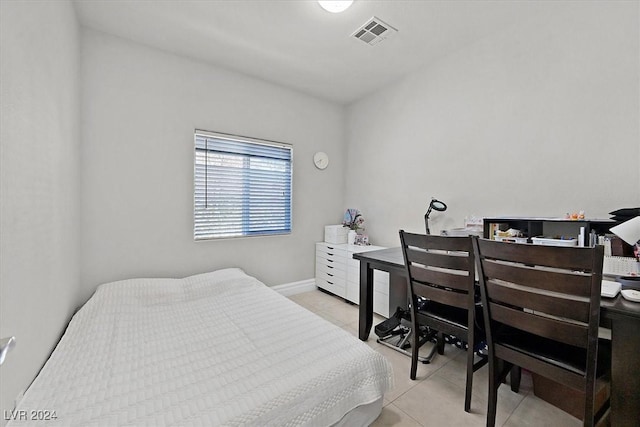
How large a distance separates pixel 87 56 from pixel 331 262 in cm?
307

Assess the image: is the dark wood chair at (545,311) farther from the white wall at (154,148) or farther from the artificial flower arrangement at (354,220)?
the white wall at (154,148)

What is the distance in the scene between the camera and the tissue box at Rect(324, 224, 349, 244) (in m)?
3.46

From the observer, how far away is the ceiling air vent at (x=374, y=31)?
2143 millimetres

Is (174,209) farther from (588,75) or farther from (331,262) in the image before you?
(588,75)

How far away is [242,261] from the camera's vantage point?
3.03 meters

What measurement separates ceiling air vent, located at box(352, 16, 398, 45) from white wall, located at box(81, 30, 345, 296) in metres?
1.26

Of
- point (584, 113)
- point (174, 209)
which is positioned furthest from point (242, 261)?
point (584, 113)

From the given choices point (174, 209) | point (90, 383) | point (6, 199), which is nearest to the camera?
point (6, 199)

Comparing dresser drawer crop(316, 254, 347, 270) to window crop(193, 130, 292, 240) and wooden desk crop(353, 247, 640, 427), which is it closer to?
window crop(193, 130, 292, 240)

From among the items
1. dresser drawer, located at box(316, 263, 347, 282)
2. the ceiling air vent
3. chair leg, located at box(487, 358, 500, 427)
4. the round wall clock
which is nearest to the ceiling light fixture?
the ceiling air vent

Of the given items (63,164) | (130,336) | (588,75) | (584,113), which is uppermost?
(588,75)

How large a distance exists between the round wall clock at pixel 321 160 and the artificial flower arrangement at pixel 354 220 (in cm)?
71

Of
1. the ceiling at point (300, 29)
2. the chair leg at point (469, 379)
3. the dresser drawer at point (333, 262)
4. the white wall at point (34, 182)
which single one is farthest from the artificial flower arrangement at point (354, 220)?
the white wall at point (34, 182)

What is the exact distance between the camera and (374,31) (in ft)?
7.34
